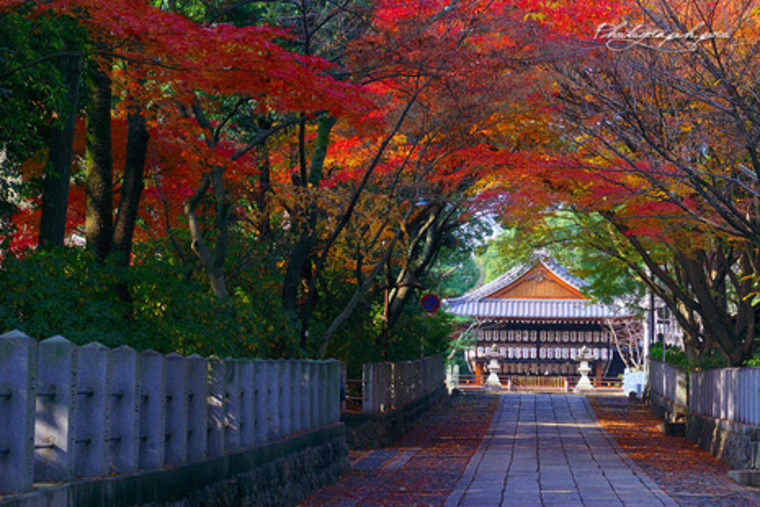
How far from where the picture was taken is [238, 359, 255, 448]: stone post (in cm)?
1189

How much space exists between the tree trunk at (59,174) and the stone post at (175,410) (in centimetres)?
512

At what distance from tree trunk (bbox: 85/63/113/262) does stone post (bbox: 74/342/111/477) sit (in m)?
7.87

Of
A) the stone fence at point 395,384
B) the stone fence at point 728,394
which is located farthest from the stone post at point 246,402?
the stone fence at point 395,384

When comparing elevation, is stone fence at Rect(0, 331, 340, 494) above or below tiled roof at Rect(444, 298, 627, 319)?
below

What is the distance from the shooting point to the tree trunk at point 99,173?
15.2 meters

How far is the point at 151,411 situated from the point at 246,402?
3.31 meters

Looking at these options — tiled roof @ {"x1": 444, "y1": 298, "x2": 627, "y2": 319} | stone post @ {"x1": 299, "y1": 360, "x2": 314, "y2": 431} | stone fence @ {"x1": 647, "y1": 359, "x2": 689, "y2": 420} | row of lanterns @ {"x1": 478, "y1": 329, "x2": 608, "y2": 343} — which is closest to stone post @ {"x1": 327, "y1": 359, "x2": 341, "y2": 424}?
stone post @ {"x1": 299, "y1": 360, "x2": 314, "y2": 431}

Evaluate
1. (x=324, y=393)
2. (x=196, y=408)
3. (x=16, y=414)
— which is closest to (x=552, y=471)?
(x=324, y=393)

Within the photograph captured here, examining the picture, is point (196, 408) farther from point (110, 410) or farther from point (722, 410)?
point (722, 410)

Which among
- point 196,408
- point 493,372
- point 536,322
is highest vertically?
point 536,322

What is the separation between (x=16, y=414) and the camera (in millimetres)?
6148

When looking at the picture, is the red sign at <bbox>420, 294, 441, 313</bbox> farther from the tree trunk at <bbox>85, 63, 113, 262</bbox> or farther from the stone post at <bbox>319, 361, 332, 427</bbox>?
the tree trunk at <bbox>85, 63, 113, 262</bbox>

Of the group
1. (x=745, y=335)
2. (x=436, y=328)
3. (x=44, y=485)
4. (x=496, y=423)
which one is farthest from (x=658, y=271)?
(x=44, y=485)

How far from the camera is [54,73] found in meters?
12.4
